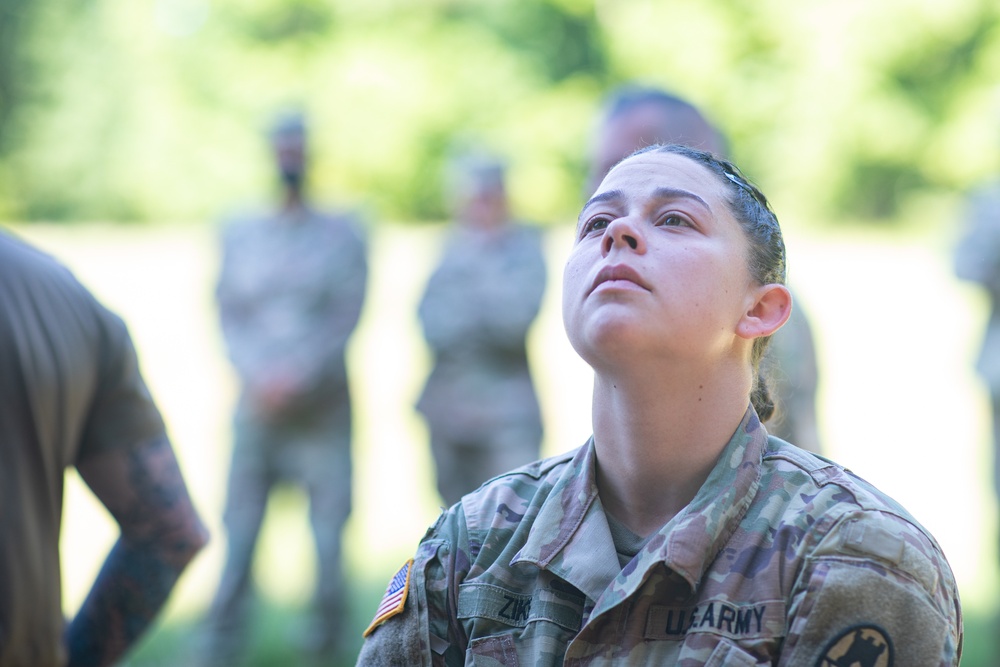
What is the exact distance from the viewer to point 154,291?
18.5 m

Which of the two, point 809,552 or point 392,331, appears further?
point 392,331

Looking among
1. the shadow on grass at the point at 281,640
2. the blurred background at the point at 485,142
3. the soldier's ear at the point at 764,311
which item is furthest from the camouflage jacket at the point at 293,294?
the blurred background at the point at 485,142

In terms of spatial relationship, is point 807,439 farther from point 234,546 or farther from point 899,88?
point 899,88

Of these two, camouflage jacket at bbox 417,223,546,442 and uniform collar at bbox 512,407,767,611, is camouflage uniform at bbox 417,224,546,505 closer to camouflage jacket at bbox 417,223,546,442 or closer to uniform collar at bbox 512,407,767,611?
camouflage jacket at bbox 417,223,546,442

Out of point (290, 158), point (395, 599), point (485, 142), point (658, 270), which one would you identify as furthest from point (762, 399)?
point (485, 142)

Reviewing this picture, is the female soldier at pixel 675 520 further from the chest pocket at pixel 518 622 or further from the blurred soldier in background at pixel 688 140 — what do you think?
the blurred soldier in background at pixel 688 140

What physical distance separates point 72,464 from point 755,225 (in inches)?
60.8

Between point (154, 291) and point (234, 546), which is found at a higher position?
point (154, 291)

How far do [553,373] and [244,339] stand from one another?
8.75m

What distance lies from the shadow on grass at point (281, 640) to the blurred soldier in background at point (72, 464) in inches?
134

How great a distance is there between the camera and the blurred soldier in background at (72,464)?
2.31 metres

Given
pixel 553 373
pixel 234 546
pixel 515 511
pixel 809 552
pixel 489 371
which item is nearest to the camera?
pixel 809 552

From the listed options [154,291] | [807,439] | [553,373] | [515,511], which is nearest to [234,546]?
[807,439]

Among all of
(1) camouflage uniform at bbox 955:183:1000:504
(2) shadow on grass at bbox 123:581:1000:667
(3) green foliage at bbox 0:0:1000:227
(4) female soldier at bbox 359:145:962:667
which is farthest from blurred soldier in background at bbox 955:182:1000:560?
(3) green foliage at bbox 0:0:1000:227
